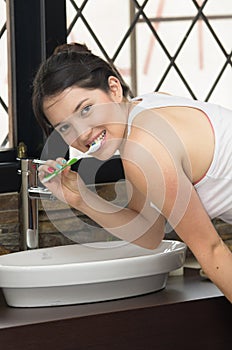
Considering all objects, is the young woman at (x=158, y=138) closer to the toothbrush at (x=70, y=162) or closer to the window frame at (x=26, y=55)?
the toothbrush at (x=70, y=162)

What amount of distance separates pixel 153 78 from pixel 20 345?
4.25ft

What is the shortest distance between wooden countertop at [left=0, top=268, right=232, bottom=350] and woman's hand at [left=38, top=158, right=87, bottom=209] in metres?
0.32

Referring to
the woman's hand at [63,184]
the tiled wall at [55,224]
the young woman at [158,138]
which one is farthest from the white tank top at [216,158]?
the tiled wall at [55,224]

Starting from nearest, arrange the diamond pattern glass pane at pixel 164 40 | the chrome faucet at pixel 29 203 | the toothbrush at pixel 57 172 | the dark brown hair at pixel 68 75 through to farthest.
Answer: the dark brown hair at pixel 68 75 → the toothbrush at pixel 57 172 → the chrome faucet at pixel 29 203 → the diamond pattern glass pane at pixel 164 40

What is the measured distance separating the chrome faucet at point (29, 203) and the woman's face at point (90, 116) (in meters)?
0.29

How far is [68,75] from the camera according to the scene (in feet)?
7.49

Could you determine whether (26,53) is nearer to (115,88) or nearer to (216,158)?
(115,88)

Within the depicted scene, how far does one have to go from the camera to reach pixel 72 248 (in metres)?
2.61

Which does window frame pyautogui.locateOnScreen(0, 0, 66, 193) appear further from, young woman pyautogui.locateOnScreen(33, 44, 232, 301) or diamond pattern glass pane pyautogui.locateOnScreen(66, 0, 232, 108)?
young woman pyautogui.locateOnScreen(33, 44, 232, 301)

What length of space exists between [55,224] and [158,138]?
72 centimetres

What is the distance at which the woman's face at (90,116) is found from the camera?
2.27 metres

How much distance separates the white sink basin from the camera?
2273 mm

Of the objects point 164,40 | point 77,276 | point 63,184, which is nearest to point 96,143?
point 63,184

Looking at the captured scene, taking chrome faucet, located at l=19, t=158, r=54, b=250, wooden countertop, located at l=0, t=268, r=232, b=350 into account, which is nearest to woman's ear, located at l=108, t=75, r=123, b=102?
chrome faucet, located at l=19, t=158, r=54, b=250
